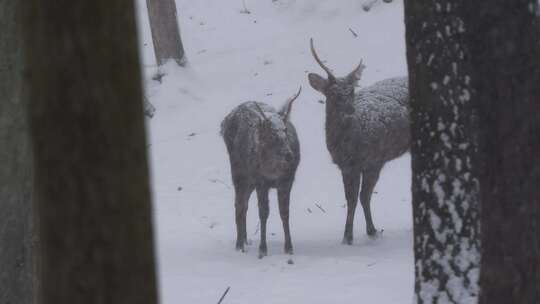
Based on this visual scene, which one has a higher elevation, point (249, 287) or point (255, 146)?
point (255, 146)

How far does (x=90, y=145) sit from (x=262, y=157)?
734 centimetres

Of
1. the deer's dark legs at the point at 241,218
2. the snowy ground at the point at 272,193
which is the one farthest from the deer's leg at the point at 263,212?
the deer's dark legs at the point at 241,218

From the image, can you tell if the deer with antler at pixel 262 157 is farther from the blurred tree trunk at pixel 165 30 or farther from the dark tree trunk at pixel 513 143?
the blurred tree trunk at pixel 165 30

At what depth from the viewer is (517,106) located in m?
4.80

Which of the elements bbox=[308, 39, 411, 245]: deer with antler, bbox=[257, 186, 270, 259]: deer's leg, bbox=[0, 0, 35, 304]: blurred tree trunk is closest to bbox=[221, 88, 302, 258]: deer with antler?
bbox=[257, 186, 270, 259]: deer's leg

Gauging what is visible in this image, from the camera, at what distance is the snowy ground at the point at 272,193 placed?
880 centimetres

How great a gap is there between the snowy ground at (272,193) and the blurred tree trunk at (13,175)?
3.04 metres

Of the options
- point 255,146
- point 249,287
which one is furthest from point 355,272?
point 255,146

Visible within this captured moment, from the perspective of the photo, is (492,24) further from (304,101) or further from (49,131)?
(304,101)

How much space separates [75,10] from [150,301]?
2.66 feet

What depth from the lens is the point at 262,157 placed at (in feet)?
32.7

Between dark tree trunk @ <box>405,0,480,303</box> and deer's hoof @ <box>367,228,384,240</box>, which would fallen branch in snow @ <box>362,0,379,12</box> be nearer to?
deer's hoof @ <box>367,228,384,240</box>

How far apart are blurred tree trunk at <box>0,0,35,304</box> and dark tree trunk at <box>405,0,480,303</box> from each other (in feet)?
6.61

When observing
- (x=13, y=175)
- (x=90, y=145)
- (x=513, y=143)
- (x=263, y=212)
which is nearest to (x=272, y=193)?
(x=263, y=212)
